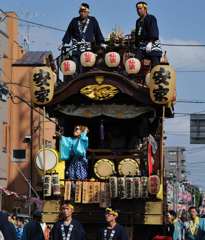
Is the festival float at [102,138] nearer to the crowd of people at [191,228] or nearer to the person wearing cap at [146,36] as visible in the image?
the person wearing cap at [146,36]

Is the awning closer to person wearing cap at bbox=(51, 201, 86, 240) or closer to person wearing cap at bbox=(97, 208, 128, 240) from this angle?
person wearing cap at bbox=(97, 208, 128, 240)

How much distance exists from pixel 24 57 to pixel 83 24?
31.6 meters

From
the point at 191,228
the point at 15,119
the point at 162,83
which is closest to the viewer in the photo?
the point at 162,83

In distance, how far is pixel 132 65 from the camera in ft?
47.5

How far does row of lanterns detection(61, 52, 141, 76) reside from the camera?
14500 mm

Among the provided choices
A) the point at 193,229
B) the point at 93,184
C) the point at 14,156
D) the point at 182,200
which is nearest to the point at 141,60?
the point at 93,184

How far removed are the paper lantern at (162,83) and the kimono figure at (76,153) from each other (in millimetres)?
1640

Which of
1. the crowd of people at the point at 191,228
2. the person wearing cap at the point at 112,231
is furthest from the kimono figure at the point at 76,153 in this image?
the person wearing cap at the point at 112,231

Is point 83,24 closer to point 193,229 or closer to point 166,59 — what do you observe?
point 166,59

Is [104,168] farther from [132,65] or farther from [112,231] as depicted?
[112,231]

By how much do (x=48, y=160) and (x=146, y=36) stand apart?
3237 millimetres

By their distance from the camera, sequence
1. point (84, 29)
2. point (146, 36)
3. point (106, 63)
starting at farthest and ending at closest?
point (84, 29)
point (146, 36)
point (106, 63)

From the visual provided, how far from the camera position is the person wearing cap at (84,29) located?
15.2 meters

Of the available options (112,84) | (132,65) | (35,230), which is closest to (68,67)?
(112,84)
